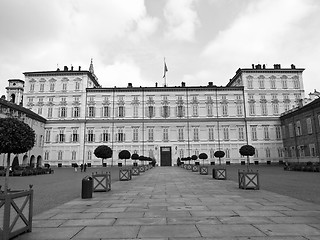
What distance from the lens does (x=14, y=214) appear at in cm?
518

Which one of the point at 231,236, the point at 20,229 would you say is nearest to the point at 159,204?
the point at 231,236

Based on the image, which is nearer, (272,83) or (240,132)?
(240,132)

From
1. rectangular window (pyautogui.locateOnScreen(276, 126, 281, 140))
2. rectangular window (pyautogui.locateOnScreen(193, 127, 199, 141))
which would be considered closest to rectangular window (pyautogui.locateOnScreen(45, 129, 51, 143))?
rectangular window (pyautogui.locateOnScreen(193, 127, 199, 141))

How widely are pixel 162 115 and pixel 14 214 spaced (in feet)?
164

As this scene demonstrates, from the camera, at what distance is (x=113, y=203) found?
9734 millimetres

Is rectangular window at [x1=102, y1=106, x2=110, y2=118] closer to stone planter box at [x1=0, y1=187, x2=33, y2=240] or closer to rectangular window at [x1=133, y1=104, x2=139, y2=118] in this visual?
rectangular window at [x1=133, y1=104, x2=139, y2=118]

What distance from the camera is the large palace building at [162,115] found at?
53.4m

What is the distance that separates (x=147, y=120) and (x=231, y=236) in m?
49.4

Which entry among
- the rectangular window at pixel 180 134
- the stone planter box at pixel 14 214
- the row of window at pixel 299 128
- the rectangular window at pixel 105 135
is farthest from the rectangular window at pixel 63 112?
the stone planter box at pixel 14 214

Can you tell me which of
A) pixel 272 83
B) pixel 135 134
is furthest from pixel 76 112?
pixel 272 83

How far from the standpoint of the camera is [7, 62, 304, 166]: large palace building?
2103 inches

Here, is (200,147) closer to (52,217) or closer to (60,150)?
(60,150)

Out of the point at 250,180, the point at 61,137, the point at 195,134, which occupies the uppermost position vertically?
the point at 195,134

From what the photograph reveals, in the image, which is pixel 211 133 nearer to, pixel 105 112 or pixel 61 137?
pixel 105 112
